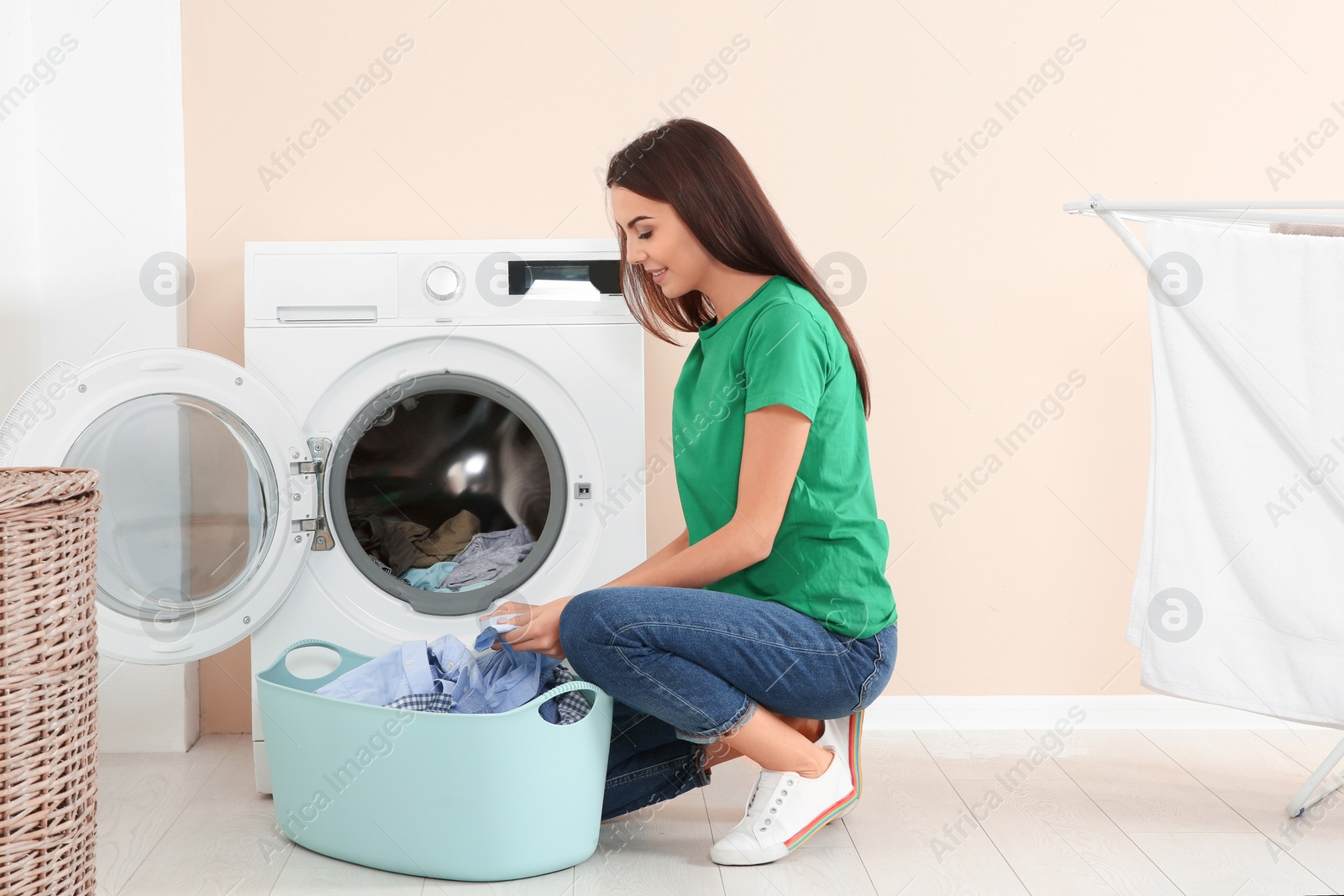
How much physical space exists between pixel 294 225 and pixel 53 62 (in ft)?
1.54

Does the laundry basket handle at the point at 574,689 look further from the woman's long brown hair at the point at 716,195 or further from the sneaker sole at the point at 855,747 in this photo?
the woman's long brown hair at the point at 716,195

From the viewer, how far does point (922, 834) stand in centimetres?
151

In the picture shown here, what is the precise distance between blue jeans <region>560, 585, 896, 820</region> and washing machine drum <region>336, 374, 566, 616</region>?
1.19 ft

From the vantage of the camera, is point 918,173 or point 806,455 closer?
point 806,455

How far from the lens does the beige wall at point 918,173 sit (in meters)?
1.95

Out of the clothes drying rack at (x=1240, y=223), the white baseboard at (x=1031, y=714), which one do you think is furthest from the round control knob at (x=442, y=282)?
the white baseboard at (x=1031, y=714)

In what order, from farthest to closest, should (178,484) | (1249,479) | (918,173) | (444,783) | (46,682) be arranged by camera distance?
1. (918,173)
2. (178,484)
3. (1249,479)
4. (444,783)
5. (46,682)

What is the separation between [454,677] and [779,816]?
0.48m

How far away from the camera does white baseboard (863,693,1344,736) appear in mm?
2047

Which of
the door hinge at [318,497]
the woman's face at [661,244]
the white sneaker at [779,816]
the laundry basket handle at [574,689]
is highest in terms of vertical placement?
the woman's face at [661,244]

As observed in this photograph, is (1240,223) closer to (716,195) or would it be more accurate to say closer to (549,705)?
(716,195)

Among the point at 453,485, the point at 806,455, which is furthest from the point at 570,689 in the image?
the point at 453,485

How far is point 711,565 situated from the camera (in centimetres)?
138

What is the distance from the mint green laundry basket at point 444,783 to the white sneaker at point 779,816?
189 millimetres
